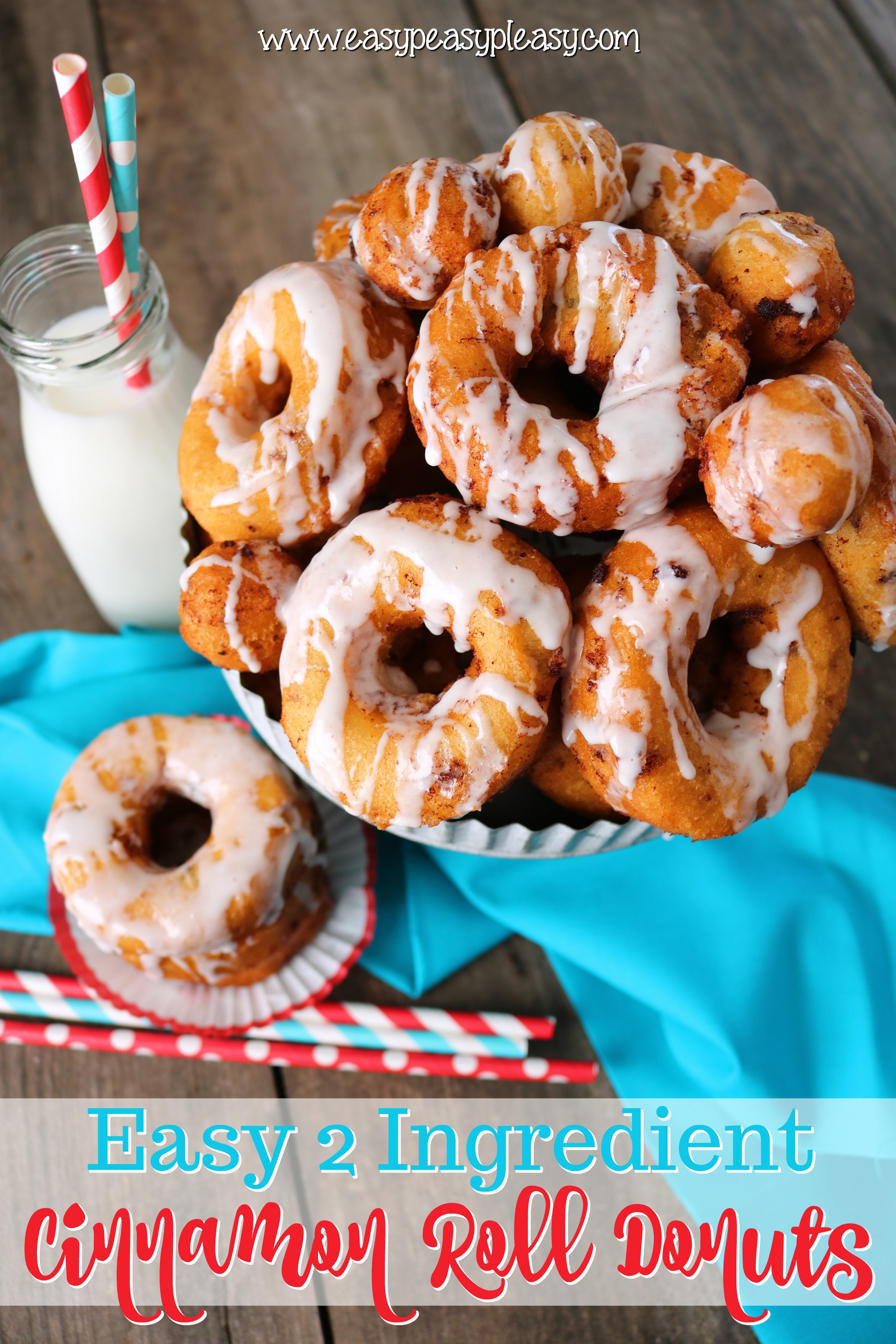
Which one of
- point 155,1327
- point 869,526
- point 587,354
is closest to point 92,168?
point 587,354

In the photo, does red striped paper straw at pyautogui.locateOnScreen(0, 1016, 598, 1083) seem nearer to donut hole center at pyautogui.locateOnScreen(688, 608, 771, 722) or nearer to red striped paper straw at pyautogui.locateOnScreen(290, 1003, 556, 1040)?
red striped paper straw at pyautogui.locateOnScreen(290, 1003, 556, 1040)

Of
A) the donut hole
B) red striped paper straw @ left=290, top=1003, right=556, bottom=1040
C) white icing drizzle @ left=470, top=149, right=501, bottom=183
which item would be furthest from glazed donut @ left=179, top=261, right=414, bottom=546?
red striped paper straw @ left=290, top=1003, right=556, bottom=1040

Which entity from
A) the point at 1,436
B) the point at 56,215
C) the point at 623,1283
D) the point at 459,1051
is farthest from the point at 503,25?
the point at 623,1283

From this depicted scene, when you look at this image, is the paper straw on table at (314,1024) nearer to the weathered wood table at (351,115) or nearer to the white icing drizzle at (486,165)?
the weathered wood table at (351,115)

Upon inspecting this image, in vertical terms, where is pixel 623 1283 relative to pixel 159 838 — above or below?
below

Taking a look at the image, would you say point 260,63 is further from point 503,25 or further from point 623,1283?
point 623,1283

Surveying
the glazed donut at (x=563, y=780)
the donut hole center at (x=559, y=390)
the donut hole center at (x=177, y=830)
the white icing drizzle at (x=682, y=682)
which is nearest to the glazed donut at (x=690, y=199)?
the donut hole center at (x=559, y=390)

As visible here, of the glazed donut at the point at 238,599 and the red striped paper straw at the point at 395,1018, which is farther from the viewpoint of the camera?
the red striped paper straw at the point at 395,1018
